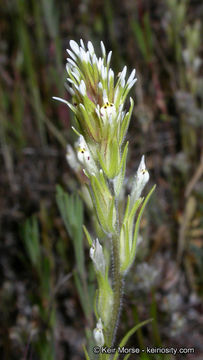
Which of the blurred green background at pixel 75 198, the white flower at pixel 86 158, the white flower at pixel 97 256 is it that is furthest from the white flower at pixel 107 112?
the blurred green background at pixel 75 198

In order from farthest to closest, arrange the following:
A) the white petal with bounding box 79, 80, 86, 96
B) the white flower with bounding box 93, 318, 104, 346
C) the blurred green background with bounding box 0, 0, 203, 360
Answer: the blurred green background with bounding box 0, 0, 203, 360 → the white flower with bounding box 93, 318, 104, 346 → the white petal with bounding box 79, 80, 86, 96

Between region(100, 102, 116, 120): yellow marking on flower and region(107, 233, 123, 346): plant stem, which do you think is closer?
region(100, 102, 116, 120): yellow marking on flower

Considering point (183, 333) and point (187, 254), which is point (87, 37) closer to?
point (187, 254)

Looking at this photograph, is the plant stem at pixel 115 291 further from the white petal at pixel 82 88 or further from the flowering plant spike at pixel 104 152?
the white petal at pixel 82 88

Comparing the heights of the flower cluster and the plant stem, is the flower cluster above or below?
above

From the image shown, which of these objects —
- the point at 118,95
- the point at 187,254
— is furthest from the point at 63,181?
the point at 118,95

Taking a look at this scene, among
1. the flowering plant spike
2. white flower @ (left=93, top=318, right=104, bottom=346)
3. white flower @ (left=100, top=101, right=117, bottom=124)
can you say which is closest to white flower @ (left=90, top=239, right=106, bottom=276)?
the flowering plant spike

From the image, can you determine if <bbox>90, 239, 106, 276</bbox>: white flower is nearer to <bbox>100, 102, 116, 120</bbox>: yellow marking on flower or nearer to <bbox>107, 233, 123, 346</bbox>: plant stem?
<bbox>107, 233, 123, 346</bbox>: plant stem
